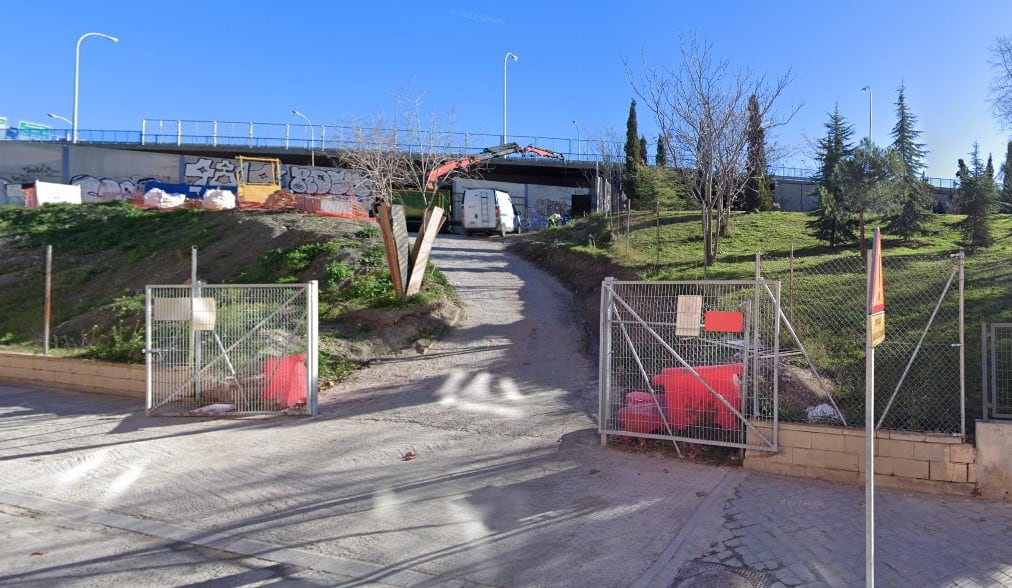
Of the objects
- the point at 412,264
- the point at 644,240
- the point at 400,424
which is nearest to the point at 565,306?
the point at 412,264

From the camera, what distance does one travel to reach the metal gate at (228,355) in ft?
29.7

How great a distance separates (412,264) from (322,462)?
24.6 ft

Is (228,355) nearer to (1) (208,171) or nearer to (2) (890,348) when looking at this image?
(2) (890,348)

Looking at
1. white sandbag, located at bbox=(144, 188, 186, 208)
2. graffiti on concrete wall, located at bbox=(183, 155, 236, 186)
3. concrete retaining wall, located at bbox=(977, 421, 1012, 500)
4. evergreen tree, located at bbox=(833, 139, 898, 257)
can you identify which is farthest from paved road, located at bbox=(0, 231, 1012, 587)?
graffiti on concrete wall, located at bbox=(183, 155, 236, 186)

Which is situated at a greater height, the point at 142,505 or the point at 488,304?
the point at 488,304

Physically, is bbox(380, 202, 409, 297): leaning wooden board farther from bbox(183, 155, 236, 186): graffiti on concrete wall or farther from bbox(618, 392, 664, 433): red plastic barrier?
bbox(183, 155, 236, 186): graffiti on concrete wall

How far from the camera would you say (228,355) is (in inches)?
367

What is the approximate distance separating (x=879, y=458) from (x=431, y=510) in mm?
4014

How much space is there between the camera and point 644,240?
20.1 meters

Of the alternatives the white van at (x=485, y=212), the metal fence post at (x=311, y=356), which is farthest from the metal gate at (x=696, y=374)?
the white van at (x=485, y=212)

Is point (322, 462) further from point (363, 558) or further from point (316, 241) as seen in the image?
point (316, 241)

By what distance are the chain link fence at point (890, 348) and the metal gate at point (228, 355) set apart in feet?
20.2

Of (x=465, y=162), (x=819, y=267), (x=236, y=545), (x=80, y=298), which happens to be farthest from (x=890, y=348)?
(x=465, y=162)

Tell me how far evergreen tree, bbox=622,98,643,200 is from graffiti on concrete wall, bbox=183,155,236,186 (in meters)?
24.9
